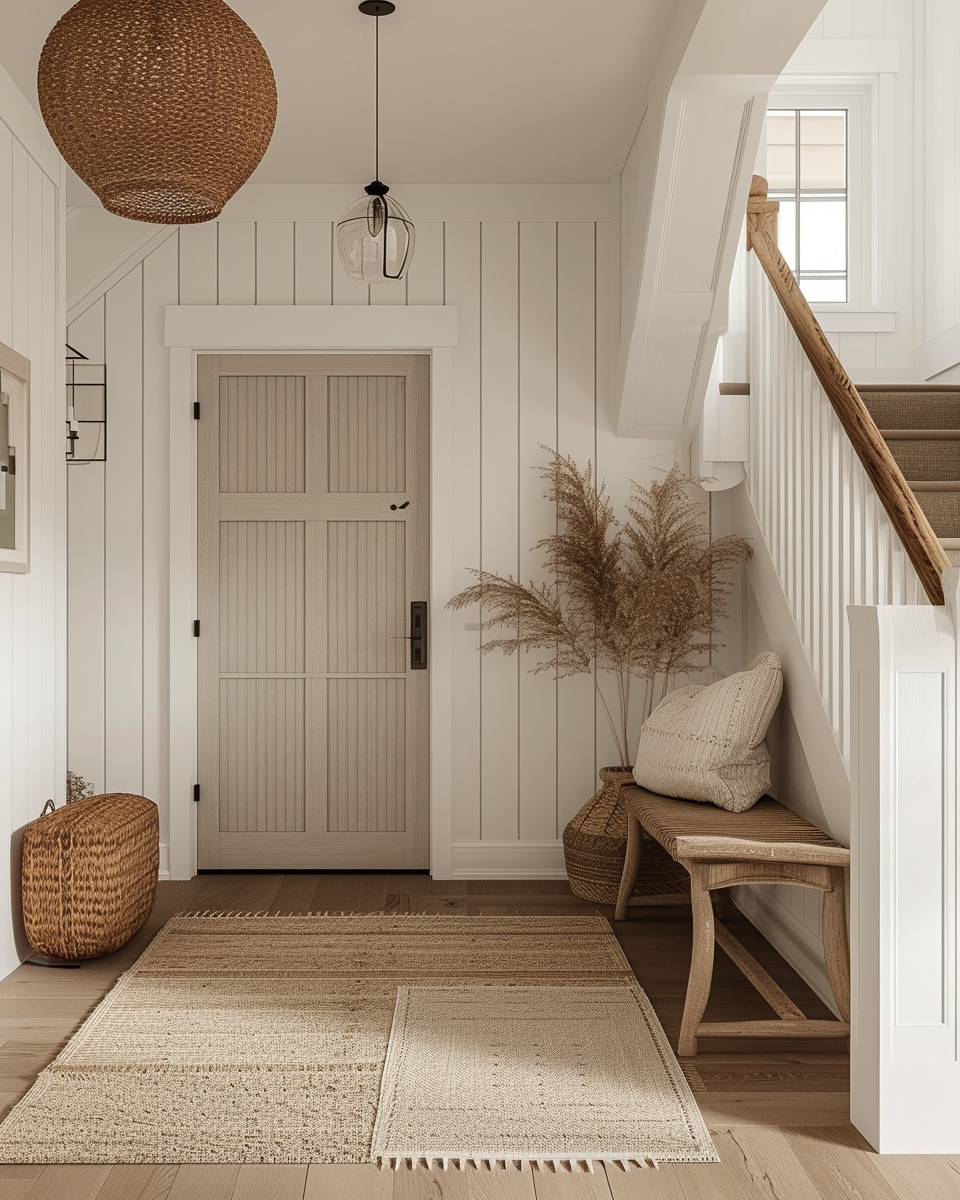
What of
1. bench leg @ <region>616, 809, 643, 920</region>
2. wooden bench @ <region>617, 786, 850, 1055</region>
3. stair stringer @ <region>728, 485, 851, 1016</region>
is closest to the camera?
wooden bench @ <region>617, 786, 850, 1055</region>

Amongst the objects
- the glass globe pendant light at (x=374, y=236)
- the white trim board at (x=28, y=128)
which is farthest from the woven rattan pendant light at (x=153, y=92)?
the white trim board at (x=28, y=128)

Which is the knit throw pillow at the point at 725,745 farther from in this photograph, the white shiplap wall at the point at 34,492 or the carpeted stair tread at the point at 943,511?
the white shiplap wall at the point at 34,492

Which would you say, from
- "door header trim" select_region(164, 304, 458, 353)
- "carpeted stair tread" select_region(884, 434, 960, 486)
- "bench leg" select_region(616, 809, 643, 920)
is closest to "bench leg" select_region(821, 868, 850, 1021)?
"bench leg" select_region(616, 809, 643, 920)

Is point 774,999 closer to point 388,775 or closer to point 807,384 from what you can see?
point 807,384

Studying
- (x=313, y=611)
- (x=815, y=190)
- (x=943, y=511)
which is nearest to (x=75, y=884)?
(x=313, y=611)

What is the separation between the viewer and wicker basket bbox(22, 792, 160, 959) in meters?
3.09

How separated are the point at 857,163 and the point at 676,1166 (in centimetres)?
415

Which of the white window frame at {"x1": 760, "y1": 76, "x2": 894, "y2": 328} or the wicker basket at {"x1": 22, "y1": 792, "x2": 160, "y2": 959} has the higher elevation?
the white window frame at {"x1": 760, "y1": 76, "x2": 894, "y2": 328}

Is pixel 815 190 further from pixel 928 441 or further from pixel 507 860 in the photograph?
pixel 507 860

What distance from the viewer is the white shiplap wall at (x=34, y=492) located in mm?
3141

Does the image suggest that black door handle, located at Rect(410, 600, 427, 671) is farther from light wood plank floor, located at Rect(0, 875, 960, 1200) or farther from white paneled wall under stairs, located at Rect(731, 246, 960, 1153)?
white paneled wall under stairs, located at Rect(731, 246, 960, 1153)

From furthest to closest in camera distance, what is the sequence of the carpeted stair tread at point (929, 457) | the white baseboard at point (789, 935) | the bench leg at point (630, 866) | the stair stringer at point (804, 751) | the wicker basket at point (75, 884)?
1. the bench leg at point (630, 866)
2. the carpeted stair tread at point (929, 457)
3. the wicker basket at point (75, 884)
4. the white baseboard at point (789, 935)
5. the stair stringer at point (804, 751)

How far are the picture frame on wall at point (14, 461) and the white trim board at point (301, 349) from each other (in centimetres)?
98

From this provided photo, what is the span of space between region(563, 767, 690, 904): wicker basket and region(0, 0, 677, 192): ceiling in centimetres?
233
